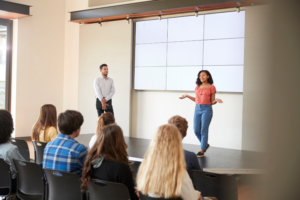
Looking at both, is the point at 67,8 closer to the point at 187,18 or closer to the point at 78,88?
the point at 78,88

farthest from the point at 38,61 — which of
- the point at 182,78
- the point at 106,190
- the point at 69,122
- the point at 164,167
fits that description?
the point at 164,167

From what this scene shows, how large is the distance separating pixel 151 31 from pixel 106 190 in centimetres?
559

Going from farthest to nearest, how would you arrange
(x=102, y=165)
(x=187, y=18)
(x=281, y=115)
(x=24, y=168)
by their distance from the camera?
(x=187, y=18) < (x=24, y=168) < (x=102, y=165) < (x=281, y=115)

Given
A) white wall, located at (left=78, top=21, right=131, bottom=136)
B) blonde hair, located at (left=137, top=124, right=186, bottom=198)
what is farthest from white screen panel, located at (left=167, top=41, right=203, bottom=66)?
blonde hair, located at (left=137, top=124, right=186, bottom=198)

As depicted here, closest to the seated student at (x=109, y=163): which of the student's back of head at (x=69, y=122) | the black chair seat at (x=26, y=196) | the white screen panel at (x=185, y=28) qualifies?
the student's back of head at (x=69, y=122)

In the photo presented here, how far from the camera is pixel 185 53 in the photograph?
6.62 meters

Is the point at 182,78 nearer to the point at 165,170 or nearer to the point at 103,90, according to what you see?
the point at 103,90

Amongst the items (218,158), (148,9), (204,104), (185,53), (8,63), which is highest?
(148,9)

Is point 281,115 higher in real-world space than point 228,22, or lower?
lower

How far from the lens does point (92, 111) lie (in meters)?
7.89

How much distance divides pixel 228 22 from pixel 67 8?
190 inches

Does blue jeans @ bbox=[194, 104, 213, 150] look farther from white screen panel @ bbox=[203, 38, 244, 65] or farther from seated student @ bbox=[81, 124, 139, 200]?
seated student @ bbox=[81, 124, 139, 200]

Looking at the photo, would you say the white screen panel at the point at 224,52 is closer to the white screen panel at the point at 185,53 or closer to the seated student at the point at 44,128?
the white screen panel at the point at 185,53

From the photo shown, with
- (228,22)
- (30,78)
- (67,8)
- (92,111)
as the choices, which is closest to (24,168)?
(228,22)
